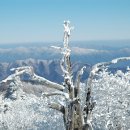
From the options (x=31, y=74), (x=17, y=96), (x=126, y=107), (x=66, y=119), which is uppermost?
(x=31, y=74)

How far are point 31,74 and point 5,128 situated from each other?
7717 centimetres

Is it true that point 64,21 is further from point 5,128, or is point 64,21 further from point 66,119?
point 5,128

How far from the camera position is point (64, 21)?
50.9 ft

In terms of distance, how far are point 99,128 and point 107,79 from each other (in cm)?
559

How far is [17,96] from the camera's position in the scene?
15625 centimetres

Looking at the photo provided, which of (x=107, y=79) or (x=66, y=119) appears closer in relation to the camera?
(x=66, y=119)

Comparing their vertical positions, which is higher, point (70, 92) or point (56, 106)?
point (70, 92)

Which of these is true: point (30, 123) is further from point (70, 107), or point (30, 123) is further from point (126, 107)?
point (70, 107)

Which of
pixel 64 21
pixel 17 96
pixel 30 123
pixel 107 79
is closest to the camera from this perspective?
pixel 64 21

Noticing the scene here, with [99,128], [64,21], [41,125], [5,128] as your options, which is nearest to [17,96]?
[5,128]

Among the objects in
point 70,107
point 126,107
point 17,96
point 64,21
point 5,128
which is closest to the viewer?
point 70,107

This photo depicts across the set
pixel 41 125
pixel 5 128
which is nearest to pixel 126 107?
pixel 41 125

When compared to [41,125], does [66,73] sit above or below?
above

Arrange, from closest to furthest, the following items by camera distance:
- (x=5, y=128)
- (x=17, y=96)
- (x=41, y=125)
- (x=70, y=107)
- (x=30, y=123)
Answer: (x=70, y=107) < (x=41, y=125) < (x=30, y=123) < (x=5, y=128) < (x=17, y=96)
